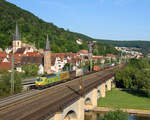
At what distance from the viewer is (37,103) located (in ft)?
110

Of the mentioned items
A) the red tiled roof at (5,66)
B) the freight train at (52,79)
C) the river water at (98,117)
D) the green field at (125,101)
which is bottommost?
the river water at (98,117)

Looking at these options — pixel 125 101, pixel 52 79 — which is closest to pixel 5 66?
pixel 52 79

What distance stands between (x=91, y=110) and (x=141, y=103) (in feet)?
47.3

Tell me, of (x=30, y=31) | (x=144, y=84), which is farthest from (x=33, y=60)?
(x=30, y=31)

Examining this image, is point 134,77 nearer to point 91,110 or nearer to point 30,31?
point 91,110

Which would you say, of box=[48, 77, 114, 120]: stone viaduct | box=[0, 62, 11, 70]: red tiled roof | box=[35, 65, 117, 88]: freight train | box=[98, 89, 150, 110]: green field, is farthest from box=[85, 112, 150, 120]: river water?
box=[0, 62, 11, 70]: red tiled roof

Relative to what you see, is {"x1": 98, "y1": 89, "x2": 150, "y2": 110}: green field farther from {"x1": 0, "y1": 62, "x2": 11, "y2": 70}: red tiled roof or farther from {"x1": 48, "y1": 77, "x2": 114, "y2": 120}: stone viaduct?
{"x1": 0, "y1": 62, "x2": 11, "y2": 70}: red tiled roof

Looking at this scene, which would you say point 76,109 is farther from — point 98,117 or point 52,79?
point 52,79

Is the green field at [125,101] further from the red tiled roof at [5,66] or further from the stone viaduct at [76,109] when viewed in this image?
the red tiled roof at [5,66]

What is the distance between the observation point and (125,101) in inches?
2495

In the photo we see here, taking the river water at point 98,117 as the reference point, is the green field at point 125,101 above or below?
above

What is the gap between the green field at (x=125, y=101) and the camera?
58.0 m

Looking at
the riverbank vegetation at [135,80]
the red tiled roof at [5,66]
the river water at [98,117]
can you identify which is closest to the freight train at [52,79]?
the river water at [98,117]

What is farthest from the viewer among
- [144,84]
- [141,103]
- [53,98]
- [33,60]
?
[33,60]
